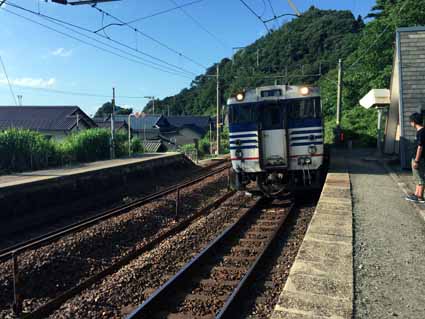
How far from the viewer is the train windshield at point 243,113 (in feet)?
33.6

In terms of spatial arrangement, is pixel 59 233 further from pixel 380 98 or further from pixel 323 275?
pixel 380 98

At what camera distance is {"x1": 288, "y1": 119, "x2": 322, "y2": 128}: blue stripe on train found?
9.85 m

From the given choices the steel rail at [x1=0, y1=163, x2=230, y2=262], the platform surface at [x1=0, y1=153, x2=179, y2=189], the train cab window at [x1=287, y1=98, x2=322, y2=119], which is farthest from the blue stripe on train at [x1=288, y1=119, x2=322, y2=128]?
the platform surface at [x1=0, y1=153, x2=179, y2=189]

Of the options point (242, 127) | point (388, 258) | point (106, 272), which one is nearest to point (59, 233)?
point (106, 272)

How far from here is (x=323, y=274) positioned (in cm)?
442

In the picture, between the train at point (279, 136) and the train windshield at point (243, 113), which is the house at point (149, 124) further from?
the train at point (279, 136)

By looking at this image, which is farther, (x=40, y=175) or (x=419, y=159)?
(x=40, y=175)

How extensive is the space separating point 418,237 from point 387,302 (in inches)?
101

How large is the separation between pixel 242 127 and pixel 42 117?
2831 cm

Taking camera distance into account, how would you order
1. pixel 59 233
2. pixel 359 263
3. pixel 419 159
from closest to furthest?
pixel 359 263
pixel 419 159
pixel 59 233

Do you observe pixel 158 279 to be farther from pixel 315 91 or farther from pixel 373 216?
pixel 315 91

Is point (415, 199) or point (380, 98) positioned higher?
point (380, 98)

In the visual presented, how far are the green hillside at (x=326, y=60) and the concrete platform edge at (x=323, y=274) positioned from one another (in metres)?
5.69

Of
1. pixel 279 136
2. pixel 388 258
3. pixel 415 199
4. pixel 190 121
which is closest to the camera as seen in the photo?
pixel 388 258
